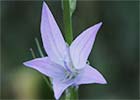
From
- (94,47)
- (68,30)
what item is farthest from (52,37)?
(94,47)

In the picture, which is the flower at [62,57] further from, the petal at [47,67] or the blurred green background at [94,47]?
the blurred green background at [94,47]

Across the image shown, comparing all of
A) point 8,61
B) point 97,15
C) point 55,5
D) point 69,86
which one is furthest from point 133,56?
point 69,86

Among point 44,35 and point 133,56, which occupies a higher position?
point 44,35

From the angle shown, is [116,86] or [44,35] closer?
[44,35]

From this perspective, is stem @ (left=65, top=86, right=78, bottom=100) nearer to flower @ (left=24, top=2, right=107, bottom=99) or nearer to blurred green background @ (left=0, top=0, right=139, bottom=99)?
flower @ (left=24, top=2, right=107, bottom=99)

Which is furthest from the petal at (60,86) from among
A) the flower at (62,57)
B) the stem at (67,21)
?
the stem at (67,21)

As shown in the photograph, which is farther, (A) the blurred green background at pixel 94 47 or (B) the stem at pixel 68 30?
(A) the blurred green background at pixel 94 47

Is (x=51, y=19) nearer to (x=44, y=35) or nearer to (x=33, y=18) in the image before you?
(x=44, y=35)

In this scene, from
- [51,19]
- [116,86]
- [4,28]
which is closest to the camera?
[51,19]
